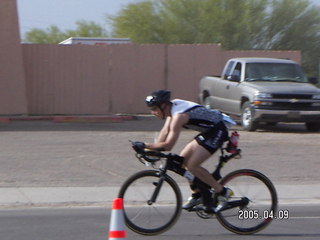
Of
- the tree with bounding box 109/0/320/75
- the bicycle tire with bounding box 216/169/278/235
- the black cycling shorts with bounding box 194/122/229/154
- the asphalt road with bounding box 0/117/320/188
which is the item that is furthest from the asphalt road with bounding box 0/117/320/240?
the tree with bounding box 109/0/320/75

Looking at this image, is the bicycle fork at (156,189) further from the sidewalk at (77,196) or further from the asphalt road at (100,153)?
the asphalt road at (100,153)

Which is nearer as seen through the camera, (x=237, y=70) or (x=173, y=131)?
(x=173, y=131)

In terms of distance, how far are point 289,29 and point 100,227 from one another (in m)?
27.3

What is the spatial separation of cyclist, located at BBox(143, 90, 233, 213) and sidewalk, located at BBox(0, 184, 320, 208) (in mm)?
2945

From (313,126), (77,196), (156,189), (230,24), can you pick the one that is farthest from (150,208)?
(230,24)

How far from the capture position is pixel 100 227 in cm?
955

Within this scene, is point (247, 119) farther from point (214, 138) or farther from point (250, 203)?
point (214, 138)

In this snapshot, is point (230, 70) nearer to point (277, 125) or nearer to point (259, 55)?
point (277, 125)

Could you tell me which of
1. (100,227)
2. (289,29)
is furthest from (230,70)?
(289,29)

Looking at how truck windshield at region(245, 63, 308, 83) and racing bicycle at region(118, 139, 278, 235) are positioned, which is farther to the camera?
truck windshield at region(245, 63, 308, 83)

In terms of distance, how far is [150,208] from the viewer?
29.4 feet

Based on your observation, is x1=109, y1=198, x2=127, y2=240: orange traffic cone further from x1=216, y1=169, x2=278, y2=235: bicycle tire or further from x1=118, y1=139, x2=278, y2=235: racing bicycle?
x1=216, y1=169, x2=278, y2=235: bicycle tire

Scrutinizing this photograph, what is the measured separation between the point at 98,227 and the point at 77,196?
8.27 ft

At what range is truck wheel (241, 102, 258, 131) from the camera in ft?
64.0
